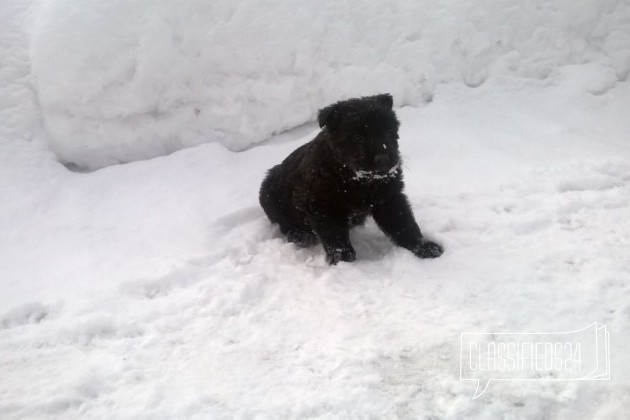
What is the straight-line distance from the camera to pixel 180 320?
146 inches

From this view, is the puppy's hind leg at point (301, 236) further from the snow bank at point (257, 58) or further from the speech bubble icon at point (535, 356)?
the speech bubble icon at point (535, 356)

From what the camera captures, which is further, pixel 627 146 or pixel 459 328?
pixel 627 146

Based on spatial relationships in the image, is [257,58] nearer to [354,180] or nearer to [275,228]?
[275,228]

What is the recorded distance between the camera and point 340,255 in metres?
4.48

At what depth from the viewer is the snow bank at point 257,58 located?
6.46 metres

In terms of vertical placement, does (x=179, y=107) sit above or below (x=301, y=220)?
above

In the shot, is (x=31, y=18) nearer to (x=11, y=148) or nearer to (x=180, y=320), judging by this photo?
(x=11, y=148)

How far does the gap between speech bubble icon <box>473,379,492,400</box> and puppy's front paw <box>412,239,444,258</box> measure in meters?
1.57

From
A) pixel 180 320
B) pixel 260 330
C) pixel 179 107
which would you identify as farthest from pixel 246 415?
pixel 179 107

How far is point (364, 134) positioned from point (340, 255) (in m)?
1.02

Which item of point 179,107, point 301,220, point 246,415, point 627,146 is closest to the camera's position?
point 246,415

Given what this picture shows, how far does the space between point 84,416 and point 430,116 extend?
17.0ft

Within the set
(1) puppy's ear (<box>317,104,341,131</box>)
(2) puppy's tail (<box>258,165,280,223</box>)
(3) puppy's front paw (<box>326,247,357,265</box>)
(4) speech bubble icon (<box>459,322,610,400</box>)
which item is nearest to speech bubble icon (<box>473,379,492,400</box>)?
(4) speech bubble icon (<box>459,322,610,400</box>)

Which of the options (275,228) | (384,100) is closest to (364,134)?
(384,100)
